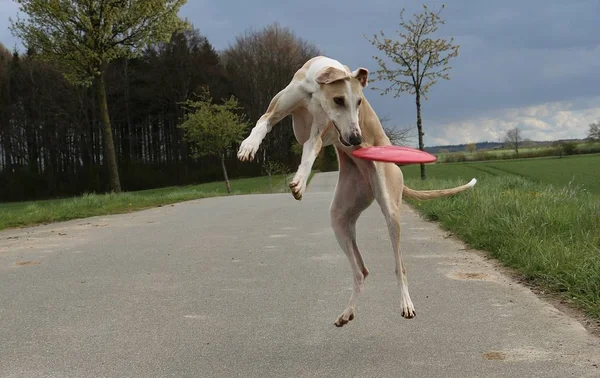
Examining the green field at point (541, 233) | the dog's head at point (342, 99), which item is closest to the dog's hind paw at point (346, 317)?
the dog's head at point (342, 99)

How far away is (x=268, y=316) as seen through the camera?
5.99 meters

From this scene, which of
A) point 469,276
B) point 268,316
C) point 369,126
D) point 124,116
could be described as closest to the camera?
point 369,126

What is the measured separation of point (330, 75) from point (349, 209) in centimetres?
122

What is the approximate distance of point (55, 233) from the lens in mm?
12766

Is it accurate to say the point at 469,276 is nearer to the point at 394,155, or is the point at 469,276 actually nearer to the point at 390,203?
the point at 390,203

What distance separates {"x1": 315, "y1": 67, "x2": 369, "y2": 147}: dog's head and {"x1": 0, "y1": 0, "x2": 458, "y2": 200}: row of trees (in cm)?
2338

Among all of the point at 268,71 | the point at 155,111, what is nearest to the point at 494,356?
the point at 268,71

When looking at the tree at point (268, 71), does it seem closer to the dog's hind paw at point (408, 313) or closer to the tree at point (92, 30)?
the tree at point (92, 30)

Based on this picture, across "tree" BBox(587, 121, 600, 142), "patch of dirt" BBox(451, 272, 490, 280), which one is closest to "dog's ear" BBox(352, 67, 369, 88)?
"patch of dirt" BBox(451, 272, 490, 280)

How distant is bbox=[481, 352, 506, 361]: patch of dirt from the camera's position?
455cm

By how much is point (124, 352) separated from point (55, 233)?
8.78 meters

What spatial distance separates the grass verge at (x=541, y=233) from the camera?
608 centimetres

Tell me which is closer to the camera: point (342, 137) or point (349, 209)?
point (342, 137)

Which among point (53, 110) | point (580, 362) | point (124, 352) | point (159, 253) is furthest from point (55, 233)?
point (53, 110)
